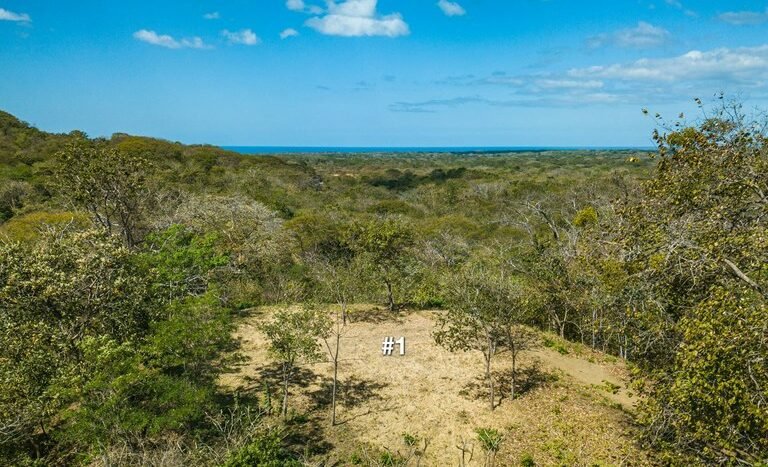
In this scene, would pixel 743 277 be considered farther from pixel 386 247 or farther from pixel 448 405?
pixel 386 247

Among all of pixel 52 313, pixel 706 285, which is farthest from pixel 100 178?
pixel 706 285

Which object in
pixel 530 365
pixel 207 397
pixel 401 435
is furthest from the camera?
pixel 530 365

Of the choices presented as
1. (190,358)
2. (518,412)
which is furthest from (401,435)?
(190,358)

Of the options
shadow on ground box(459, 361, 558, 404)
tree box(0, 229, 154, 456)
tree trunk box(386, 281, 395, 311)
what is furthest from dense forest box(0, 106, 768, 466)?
shadow on ground box(459, 361, 558, 404)

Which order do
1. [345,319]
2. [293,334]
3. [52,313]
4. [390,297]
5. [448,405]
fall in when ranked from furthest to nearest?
[390,297] < [345,319] < [448,405] < [293,334] < [52,313]

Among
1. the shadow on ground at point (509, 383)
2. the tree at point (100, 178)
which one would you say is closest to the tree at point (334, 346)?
the shadow on ground at point (509, 383)

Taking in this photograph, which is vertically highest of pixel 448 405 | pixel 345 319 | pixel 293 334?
pixel 293 334

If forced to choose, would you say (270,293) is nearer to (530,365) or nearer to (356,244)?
(356,244)

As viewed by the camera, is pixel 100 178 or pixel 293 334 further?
pixel 100 178

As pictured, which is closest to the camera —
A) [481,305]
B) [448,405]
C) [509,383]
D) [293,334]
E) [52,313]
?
[52,313]
